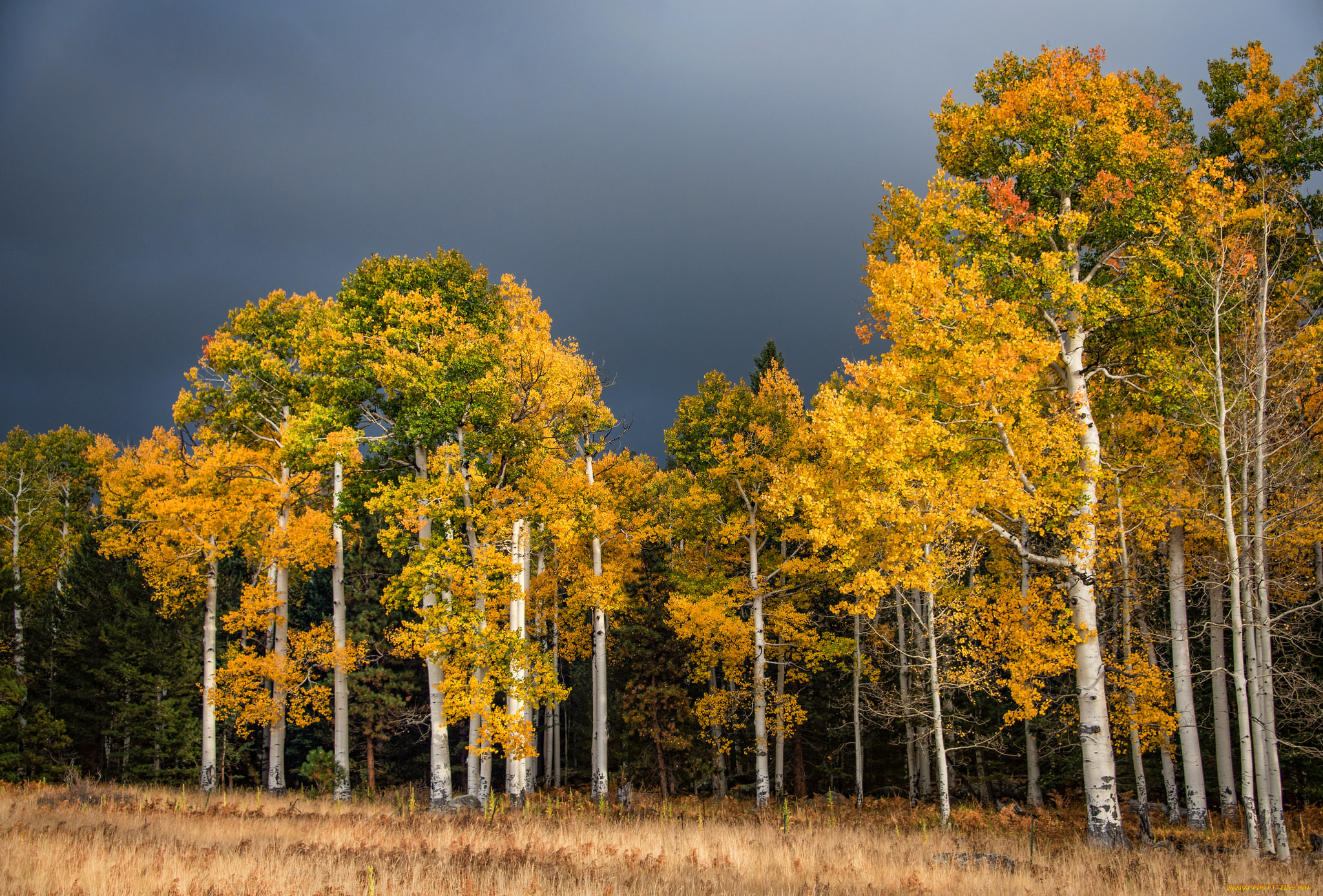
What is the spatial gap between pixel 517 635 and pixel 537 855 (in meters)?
5.33

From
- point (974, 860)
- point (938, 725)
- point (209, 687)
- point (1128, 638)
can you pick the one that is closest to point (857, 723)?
point (938, 725)

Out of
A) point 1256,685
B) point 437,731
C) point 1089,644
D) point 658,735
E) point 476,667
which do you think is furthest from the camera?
point 658,735

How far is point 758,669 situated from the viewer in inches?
771

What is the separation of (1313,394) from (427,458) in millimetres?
18346

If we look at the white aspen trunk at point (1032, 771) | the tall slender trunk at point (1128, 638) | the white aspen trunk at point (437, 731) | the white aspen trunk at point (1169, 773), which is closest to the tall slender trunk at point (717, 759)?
the white aspen trunk at point (1032, 771)

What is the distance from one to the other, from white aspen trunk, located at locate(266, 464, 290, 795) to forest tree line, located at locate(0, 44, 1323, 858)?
111mm

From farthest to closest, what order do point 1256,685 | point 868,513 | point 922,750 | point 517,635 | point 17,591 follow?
point 17,591 < point 922,750 < point 517,635 < point 868,513 < point 1256,685

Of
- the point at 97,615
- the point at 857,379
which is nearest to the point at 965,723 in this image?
the point at 857,379

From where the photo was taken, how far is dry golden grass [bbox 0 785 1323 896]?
7.48m

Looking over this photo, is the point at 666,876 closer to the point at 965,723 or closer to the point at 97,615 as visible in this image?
the point at 965,723

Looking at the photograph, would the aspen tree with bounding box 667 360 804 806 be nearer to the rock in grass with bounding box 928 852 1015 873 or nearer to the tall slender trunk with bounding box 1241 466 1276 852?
the rock in grass with bounding box 928 852 1015 873

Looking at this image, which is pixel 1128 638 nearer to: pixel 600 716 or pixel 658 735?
pixel 600 716

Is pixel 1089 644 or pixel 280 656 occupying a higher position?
pixel 1089 644

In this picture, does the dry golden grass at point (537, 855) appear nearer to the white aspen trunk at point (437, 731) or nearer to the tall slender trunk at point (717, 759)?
the white aspen trunk at point (437, 731)
